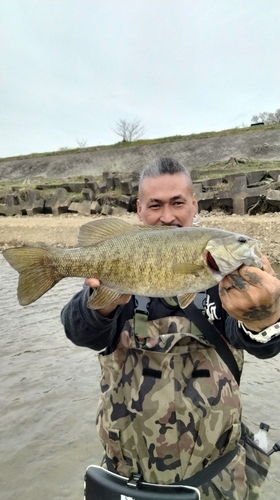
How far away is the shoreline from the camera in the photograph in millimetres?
12844

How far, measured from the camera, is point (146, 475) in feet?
8.41

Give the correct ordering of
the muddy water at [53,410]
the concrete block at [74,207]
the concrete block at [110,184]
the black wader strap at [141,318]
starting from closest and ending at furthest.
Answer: the black wader strap at [141,318]
the muddy water at [53,410]
the concrete block at [74,207]
the concrete block at [110,184]

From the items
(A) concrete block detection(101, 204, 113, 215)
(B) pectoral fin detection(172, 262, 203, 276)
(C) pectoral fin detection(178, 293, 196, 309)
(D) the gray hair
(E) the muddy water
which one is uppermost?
(D) the gray hair

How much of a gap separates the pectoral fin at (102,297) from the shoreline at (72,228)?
380 inches

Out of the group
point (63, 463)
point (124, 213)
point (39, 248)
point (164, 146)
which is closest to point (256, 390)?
point (63, 463)

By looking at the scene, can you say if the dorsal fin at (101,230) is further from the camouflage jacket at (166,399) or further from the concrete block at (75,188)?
the concrete block at (75,188)

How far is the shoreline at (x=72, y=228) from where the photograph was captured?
12844 mm

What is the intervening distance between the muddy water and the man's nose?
2643mm

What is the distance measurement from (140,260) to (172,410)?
899 millimetres

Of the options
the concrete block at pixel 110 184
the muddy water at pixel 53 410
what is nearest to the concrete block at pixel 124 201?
the concrete block at pixel 110 184

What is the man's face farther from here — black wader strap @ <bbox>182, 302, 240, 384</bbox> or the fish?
black wader strap @ <bbox>182, 302, 240, 384</bbox>

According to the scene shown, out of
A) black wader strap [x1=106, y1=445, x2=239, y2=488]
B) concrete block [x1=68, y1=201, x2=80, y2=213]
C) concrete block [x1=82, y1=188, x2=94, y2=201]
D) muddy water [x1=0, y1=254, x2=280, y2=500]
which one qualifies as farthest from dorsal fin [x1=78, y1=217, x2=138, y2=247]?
concrete block [x1=82, y1=188, x2=94, y2=201]

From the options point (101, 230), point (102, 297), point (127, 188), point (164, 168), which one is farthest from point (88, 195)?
point (102, 297)

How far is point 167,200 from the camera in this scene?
3.01m
